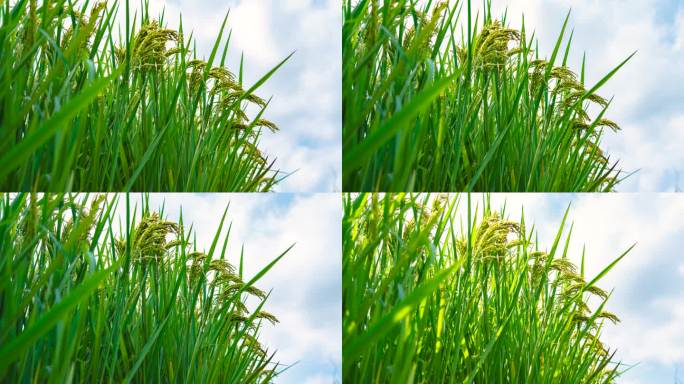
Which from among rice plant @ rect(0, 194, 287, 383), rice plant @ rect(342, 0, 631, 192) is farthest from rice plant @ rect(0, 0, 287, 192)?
rice plant @ rect(342, 0, 631, 192)

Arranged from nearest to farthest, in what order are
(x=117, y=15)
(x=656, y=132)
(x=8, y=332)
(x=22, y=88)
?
1. (x=8, y=332)
2. (x=22, y=88)
3. (x=117, y=15)
4. (x=656, y=132)

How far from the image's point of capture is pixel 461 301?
2.33 metres

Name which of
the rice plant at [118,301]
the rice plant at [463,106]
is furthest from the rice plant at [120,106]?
the rice plant at [463,106]

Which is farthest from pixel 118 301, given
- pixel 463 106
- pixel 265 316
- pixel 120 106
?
pixel 463 106

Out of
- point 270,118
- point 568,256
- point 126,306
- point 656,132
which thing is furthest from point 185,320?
point 656,132

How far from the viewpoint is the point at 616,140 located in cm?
249

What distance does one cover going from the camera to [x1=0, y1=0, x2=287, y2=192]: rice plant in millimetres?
2184

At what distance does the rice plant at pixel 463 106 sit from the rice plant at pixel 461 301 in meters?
0.10

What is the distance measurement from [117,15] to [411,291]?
1140 mm

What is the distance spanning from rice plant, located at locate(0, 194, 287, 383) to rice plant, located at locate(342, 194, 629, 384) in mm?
294

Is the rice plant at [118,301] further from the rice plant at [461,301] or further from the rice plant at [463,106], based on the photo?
the rice plant at [463,106]

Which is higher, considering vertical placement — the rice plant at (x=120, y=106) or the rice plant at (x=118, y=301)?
the rice plant at (x=120, y=106)

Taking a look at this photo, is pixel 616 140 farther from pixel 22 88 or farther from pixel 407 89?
pixel 22 88

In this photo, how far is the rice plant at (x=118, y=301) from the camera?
2.08m
